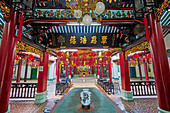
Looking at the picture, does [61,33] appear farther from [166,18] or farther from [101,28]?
[166,18]

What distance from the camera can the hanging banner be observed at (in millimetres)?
4926

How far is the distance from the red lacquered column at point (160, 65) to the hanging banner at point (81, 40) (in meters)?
2.59

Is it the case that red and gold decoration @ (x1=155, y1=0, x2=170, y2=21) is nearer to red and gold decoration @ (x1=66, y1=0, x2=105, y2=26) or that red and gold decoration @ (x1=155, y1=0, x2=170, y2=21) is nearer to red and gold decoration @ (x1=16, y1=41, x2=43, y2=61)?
red and gold decoration @ (x1=66, y1=0, x2=105, y2=26)

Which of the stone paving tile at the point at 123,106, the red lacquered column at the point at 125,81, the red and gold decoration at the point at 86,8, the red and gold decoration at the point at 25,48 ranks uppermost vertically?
the red and gold decoration at the point at 86,8

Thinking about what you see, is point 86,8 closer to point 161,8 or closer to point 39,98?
point 161,8

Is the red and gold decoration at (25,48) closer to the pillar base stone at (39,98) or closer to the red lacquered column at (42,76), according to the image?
the red lacquered column at (42,76)

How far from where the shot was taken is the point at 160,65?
224 centimetres

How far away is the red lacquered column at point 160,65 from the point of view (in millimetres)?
2131

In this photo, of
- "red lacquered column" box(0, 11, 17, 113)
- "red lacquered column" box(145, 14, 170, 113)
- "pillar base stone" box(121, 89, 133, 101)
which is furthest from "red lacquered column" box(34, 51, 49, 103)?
"red lacquered column" box(145, 14, 170, 113)

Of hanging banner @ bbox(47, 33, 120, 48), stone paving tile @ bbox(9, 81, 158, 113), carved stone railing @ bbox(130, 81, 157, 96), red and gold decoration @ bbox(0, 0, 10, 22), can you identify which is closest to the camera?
red and gold decoration @ bbox(0, 0, 10, 22)

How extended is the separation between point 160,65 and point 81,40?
3.87 metres

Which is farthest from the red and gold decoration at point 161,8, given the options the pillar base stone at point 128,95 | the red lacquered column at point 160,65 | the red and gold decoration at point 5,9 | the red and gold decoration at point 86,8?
the red and gold decoration at point 5,9

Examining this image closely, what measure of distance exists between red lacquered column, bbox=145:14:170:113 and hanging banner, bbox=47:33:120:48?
8.50ft

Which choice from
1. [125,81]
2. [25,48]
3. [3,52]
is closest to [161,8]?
[125,81]
